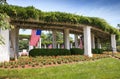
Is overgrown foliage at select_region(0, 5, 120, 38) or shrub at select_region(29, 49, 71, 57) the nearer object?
overgrown foliage at select_region(0, 5, 120, 38)

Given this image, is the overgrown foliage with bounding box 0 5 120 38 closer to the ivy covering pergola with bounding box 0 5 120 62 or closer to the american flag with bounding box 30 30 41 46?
the ivy covering pergola with bounding box 0 5 120 62

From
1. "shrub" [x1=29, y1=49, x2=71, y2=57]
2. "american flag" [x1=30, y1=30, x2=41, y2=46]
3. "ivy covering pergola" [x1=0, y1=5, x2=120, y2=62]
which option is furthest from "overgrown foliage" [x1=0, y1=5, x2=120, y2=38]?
"american flag" [x1=30, y1=30, x2=41, y2=46]

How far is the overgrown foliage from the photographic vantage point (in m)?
15.8

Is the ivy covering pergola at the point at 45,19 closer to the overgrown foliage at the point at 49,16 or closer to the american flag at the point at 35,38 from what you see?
the overgrown foliage at the point at 49,16

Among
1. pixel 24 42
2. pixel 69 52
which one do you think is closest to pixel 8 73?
pixel 69 52

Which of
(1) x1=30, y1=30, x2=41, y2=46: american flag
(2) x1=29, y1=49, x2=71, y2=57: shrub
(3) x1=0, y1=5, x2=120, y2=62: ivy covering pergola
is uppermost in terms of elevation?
(3) x1=0, y1=5, x2=120, y2=62: ivy covering pergola

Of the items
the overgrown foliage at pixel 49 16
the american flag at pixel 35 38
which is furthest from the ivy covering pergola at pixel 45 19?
the american flag at pixel 35 38

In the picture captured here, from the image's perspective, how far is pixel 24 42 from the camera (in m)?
73.6

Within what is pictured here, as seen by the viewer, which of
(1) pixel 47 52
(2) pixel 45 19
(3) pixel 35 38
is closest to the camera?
(2) pixel 45 19

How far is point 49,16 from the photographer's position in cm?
1823

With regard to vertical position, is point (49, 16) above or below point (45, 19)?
above

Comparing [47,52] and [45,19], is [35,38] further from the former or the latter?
[45,19]

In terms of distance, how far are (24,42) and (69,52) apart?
173 ft

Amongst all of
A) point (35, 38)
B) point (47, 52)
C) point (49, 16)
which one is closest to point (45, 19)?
point (49, 16)
